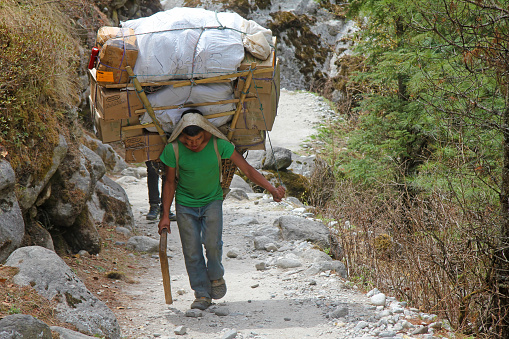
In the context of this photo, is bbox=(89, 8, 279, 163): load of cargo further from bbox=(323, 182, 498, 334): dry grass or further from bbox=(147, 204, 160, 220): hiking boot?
bbox=(147, 204, 160, 220): hiking boot

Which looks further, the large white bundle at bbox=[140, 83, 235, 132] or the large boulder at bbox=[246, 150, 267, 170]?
the large boulder at bbox=[246, 150, 267, 170]

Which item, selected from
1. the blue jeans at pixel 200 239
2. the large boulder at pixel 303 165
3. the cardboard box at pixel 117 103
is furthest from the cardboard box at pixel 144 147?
the large boulder at pixel 303 165

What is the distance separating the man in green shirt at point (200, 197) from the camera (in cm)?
459

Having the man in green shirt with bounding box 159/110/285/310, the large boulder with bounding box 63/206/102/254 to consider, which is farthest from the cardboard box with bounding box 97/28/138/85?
the large boulder with bounding box 63/206/102/254

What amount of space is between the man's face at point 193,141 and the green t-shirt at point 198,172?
7cm

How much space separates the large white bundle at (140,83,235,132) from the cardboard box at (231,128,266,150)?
33 centimetres

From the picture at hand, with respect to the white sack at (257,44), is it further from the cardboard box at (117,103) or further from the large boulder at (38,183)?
the large boulder at (38,183)

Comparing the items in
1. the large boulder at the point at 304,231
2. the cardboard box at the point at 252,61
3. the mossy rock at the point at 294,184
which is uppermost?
the cardboard box at the point at 252,61

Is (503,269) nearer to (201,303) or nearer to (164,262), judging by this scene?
(201,303)

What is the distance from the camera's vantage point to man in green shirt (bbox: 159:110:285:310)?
4586mm

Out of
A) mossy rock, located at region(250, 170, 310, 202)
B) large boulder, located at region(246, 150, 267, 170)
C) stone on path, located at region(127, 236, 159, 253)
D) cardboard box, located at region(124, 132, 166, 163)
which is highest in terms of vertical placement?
cardboard box, located at region(124, 132, 166, 163)

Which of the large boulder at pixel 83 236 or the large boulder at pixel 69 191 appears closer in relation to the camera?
the large boulder at pixel 69 191

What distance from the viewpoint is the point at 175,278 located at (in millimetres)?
5973

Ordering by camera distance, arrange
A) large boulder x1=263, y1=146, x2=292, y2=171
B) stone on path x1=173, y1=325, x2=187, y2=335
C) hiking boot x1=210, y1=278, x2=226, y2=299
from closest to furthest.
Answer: stone on path x1=173, y1=325, x2=187, y2=335
hiking boot x1=210, y1=278, x2=226, y2=299
large boulder x1=263, y1=146, x2=292, y2=171
